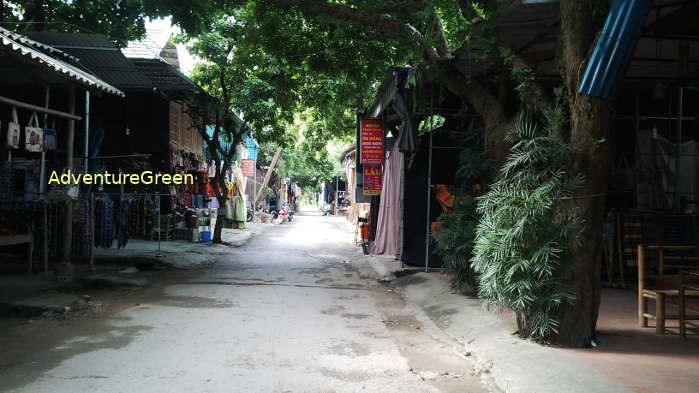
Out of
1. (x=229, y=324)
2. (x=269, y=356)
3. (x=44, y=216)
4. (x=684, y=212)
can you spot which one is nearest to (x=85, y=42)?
(x=44, y=216)

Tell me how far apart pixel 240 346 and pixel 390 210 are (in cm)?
848

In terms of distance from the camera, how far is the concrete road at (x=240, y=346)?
4660mm

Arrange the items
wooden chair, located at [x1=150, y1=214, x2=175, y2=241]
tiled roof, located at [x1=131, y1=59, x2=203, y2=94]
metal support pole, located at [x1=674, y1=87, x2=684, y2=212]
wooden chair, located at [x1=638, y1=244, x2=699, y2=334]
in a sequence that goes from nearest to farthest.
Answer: wooden chair, located at [x1=638, y1=244, x2=699, y2=334], metal support pole, located at [x1=674, y1=87, x2=684, y2=212], tiled roof, located at [x1=131, y1=59, x2=203, y2=94], wooden chair, located at [x1=150, y1=214, x2=175, y2=241]

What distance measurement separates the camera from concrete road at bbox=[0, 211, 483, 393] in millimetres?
4660

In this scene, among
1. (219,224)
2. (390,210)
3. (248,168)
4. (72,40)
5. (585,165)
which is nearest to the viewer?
(585,165)

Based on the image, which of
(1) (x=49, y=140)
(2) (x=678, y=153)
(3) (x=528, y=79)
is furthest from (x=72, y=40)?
(2) (x=678, y=153)

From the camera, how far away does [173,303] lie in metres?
8.15

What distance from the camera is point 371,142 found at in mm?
14992

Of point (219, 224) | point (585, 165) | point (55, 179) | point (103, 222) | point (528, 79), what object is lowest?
point (219, 224)

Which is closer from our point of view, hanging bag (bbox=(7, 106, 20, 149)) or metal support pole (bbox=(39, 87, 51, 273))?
hanging bag (bbox=(7, 106, 20, 149))

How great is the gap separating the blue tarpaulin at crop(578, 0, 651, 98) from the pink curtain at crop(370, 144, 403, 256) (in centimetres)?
786

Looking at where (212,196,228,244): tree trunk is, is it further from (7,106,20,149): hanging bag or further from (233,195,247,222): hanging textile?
(7,106,20,149): hanging bag

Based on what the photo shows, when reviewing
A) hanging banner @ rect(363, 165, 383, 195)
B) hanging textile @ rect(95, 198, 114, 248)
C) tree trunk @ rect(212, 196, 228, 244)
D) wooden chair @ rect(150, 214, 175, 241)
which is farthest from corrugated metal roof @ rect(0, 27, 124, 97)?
tree trunk @ rect(212, 196, 228, 244)

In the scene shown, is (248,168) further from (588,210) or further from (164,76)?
(588,210)
